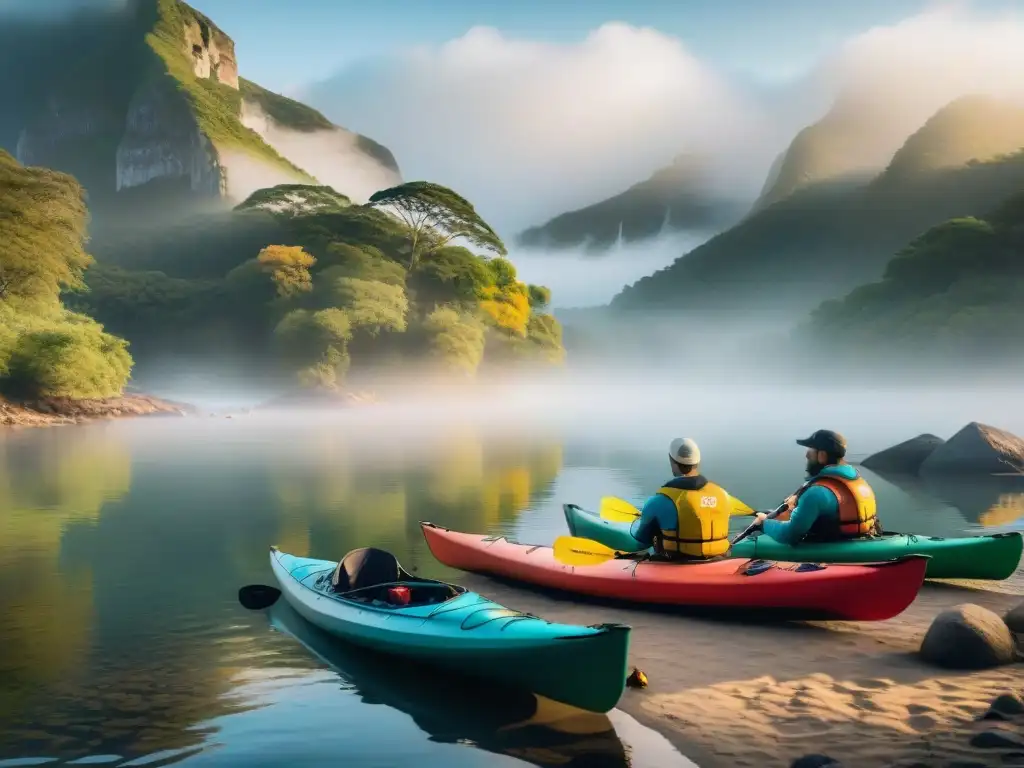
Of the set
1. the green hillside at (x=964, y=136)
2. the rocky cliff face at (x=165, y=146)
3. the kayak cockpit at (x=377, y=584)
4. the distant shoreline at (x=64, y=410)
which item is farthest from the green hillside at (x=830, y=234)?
the kayak cockpit at (x=377, y=584)

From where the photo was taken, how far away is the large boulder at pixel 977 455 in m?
21.5

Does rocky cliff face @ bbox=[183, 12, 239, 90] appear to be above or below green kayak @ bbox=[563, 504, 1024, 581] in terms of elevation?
above

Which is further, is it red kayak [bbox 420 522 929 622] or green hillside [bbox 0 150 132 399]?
green hillside [bbox 0 150 132 399]

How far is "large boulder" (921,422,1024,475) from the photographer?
21.5 meters

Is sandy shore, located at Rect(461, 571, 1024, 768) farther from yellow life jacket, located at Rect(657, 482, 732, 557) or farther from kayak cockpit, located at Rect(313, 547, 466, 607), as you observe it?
kayak cockpit, located at Rect(313, 547, 466, 607)

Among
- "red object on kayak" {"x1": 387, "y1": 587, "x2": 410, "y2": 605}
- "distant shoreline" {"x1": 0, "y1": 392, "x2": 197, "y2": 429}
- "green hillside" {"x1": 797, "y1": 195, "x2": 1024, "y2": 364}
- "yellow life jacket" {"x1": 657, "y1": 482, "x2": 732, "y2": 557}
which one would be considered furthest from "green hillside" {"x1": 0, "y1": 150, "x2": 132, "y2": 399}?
"green hillside" {"x1": 797, "y1": 195, "x2": 1024, "y2": 364}

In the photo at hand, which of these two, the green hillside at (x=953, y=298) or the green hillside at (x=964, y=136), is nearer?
the green hillside at (x=953, y=298)

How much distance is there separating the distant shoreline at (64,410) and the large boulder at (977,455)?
34.8m

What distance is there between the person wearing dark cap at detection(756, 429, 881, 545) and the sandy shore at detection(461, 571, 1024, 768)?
41.2 inches

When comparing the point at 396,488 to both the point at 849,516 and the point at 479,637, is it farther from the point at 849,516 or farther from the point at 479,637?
the point at 479,637

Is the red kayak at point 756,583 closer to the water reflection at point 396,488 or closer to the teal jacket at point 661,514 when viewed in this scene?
the teal jacket at point 661,514

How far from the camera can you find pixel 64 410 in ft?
133

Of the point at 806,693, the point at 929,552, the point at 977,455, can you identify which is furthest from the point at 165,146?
the point at 806,693

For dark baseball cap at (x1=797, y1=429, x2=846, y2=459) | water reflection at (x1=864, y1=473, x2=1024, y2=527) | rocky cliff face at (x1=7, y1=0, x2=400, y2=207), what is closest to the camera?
dark baseball cap at (x1=797, y1=429, x2=846, y2=459)
